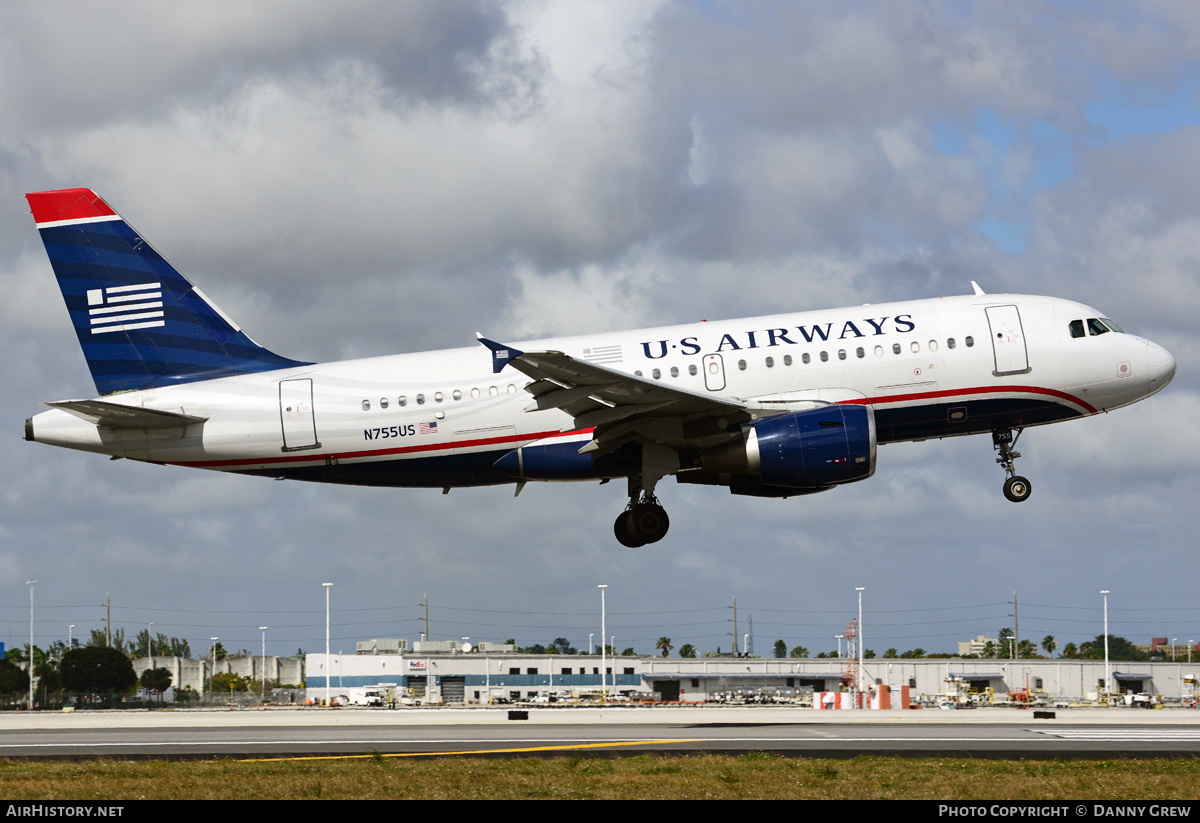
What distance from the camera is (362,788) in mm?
19359

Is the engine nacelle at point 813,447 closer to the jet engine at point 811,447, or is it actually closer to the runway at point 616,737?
the jet engine at point 811,447

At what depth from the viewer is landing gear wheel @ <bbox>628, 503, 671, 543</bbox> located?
112ft

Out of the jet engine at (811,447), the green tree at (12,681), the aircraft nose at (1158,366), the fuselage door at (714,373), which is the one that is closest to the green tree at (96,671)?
the green tree at (12,681)

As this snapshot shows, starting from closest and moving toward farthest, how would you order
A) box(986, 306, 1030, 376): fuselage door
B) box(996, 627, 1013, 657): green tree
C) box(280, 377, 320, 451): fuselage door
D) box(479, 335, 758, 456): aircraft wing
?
box(479, 335, 758, 456): aircraft wing
box(986, 306, 1030, 376): fuselage door
box(280, 377, 320, 451): fuselage door
box(996, 627, 1013, 657): green tree

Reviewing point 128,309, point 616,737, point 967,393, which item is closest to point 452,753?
point 616,737

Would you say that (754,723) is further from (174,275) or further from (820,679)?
(820,679)

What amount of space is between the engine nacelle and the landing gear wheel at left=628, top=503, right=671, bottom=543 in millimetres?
4164

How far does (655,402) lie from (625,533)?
5.43 m

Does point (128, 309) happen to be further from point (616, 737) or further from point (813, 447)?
point (813, 447)

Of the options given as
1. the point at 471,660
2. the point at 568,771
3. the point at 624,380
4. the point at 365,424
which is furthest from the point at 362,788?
the point at 471,660

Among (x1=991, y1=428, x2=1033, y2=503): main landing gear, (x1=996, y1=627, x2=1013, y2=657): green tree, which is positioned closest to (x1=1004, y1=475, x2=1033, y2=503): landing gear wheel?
(x1=991, y1=428, x2=1033, y2=503): main landing gear

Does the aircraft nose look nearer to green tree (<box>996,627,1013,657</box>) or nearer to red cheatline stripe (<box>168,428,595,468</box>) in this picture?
red cheatline stripe (<box>168,428,595,468</box>)

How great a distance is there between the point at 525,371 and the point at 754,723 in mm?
12089

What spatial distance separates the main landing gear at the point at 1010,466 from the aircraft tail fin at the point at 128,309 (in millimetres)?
20019
